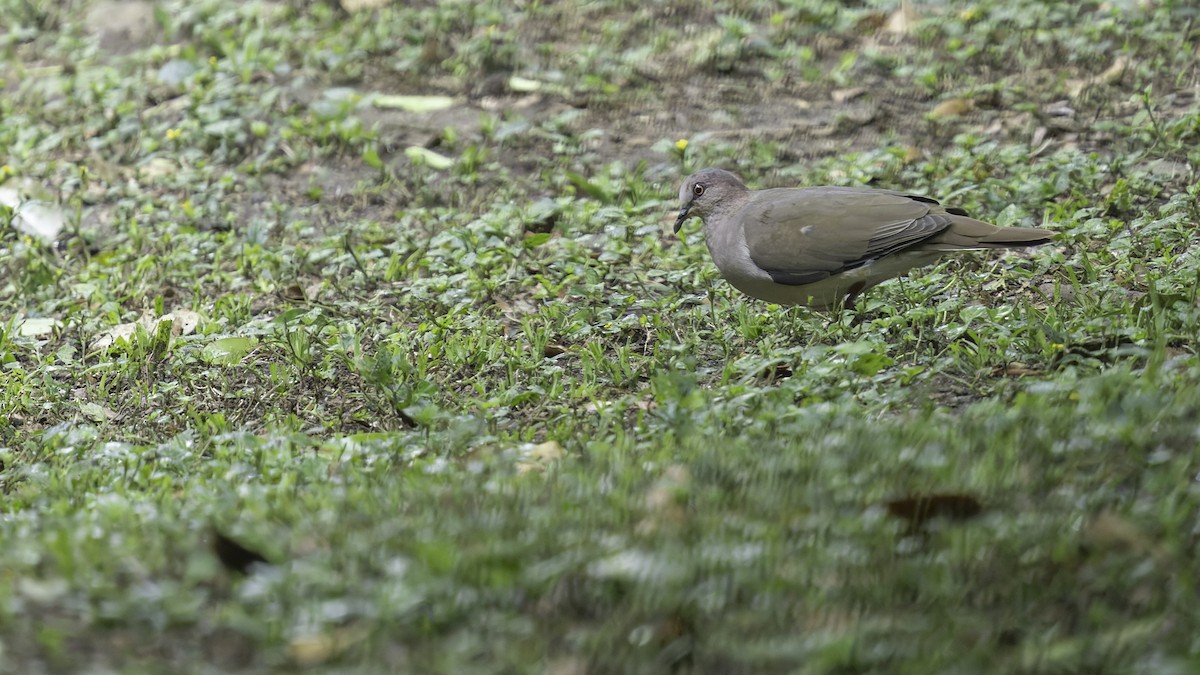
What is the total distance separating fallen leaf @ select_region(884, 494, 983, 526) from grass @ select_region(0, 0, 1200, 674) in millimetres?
11

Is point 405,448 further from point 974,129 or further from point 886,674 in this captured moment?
point 974,129

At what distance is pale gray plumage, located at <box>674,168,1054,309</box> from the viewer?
5.58m

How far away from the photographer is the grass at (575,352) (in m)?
3.03

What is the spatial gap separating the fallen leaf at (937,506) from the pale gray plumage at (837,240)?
7.45ft

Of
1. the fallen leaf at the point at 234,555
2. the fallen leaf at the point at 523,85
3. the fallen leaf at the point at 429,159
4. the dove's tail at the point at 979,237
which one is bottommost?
the fallen leaf at the point at 429,159

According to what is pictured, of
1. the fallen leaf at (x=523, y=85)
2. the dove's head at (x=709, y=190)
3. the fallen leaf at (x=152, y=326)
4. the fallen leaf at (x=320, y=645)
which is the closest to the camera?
the fallen leaf at (x=320, y=645)

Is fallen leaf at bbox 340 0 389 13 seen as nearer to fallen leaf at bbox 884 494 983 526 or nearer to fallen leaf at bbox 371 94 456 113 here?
fallen leaf at bbox 371 94 456 113

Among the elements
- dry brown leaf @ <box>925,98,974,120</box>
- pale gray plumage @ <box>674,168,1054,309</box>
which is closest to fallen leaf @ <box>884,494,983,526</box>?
pale gray plumage @ <box>674,168,1054,309</box>

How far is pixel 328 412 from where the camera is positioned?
5.43 metres

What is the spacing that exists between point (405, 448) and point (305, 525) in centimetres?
103

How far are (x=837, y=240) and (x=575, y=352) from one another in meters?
1.22

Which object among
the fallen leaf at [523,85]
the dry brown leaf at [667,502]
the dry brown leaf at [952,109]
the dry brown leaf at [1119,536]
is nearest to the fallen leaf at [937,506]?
the dry brown leaf at [1119,536]

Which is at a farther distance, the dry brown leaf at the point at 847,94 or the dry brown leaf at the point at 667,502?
the dry brown leaf at the point at 847,94

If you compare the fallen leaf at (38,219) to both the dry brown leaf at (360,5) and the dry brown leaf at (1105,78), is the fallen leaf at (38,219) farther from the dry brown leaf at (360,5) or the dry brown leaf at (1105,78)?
the dry brown leaf at (1105,78)
